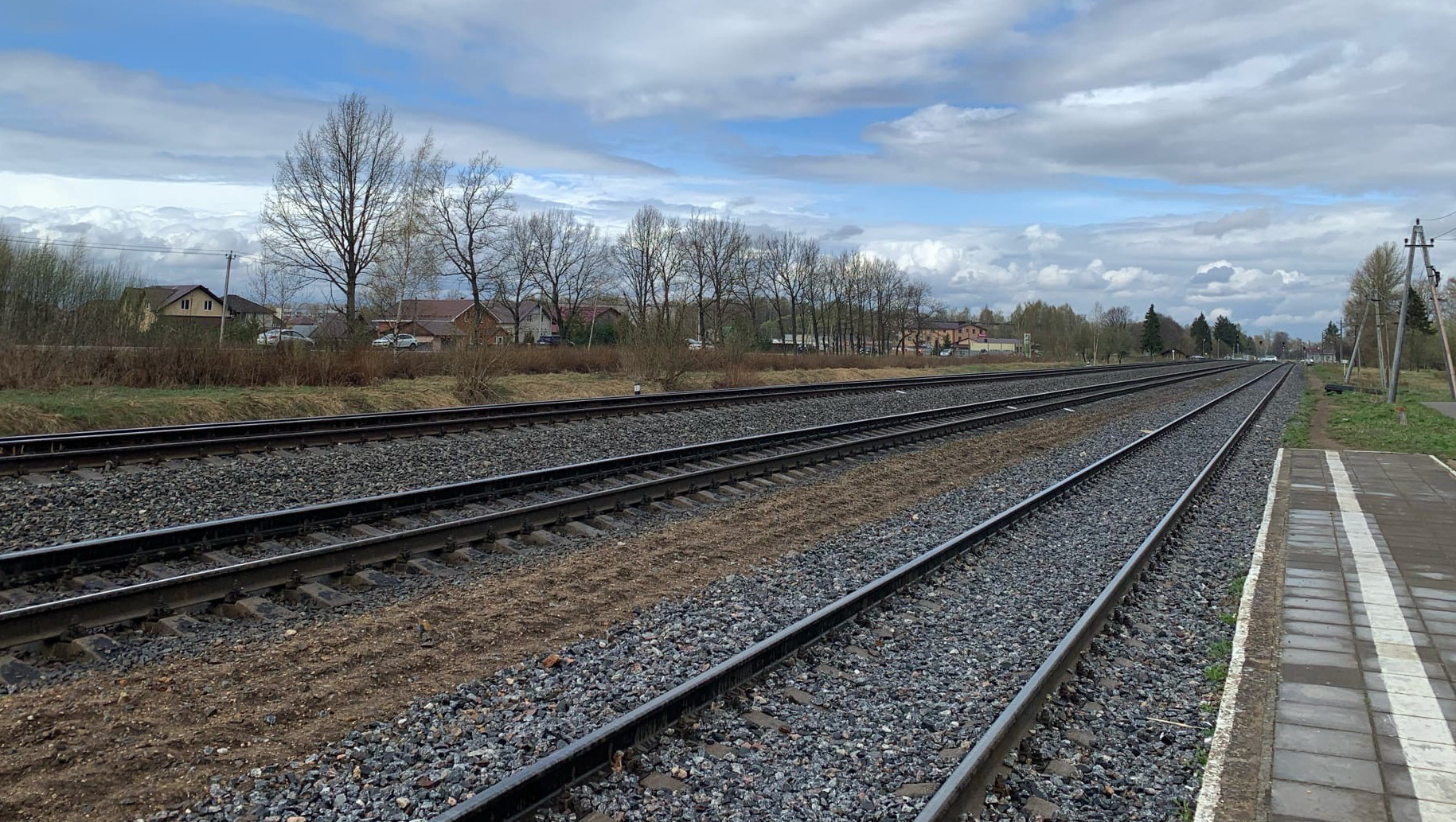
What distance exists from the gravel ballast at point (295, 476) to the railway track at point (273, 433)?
16.3 inches

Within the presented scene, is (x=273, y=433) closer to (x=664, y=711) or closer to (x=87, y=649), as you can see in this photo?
(x=87, y=649)

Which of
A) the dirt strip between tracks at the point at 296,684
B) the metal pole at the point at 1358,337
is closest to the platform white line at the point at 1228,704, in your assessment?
the dirt strip between tracks at the point at 296,684

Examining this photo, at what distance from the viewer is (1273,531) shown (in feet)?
36.2

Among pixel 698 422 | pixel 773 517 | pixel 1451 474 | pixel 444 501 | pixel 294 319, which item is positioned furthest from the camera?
pixel 294 319

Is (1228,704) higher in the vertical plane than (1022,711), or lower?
lower

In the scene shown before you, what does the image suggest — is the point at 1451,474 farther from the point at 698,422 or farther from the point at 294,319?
the point at 294,319

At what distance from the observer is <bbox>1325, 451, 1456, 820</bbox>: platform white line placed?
4.50m

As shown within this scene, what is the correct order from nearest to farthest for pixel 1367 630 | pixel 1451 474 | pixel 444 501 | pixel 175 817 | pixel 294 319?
pixel 175 817
pixel 1367 630
pixel 444 501
pixel 1451 474
pixel 294 319

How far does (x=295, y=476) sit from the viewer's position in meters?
11.2

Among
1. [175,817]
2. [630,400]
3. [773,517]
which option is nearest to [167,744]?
[175,817]

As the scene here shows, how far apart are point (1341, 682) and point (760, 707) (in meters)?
3.63

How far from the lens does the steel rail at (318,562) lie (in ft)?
18.6

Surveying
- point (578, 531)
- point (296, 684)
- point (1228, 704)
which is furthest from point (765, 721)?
point (578, 531)

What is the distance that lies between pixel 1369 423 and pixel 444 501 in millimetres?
29024
